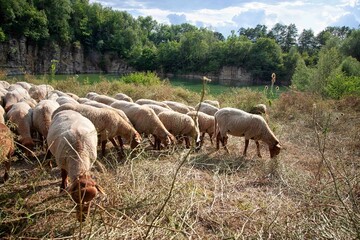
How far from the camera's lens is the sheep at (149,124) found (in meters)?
8.60

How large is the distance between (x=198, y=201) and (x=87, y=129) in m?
2.34

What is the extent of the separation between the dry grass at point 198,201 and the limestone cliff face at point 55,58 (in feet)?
155

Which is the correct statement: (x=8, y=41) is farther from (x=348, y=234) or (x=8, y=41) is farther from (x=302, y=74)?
(x=348, y=234)

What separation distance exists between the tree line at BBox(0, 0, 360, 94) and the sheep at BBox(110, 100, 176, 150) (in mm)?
60805

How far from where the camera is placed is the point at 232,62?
87.1m

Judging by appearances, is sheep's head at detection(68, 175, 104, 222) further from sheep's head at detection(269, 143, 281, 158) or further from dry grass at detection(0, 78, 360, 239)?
sheep's head at detection(269, 143, 281, 158)

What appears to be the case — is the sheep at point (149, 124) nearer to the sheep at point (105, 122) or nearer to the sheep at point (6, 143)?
the sheep at point (105, 122)

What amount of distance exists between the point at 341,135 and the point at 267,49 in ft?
258

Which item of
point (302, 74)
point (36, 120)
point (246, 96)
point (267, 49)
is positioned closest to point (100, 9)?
point (267, 49)

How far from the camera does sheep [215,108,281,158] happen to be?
871cm

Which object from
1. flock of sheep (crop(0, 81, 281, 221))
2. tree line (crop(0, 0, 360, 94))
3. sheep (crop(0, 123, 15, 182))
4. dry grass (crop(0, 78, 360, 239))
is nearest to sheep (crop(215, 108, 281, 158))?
flock of sheep (crop(0, 81, 281, 221))

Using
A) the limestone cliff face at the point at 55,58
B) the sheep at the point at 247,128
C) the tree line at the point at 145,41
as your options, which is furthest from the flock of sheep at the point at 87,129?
the tree line at the point at 145,41

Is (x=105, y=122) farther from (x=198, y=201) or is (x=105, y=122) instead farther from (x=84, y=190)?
(x=84, y=190)

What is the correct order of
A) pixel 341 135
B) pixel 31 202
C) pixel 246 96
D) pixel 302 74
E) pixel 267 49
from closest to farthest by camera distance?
pixel 31 202
pixel 341 135
pixel 246 96
pixel 302 74
pixel 267 49
